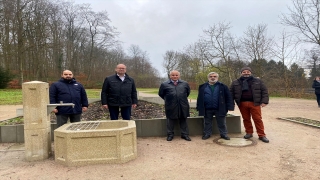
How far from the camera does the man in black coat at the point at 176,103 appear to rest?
198 inches

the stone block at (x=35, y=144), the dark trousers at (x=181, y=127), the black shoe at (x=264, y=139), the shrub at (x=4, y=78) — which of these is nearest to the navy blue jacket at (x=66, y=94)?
the stone block at (x=35, y=144)

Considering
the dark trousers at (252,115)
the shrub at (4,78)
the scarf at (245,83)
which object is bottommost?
the dark trousers at (252,115)

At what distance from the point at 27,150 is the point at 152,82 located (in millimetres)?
42038

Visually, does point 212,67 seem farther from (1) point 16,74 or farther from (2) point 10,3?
(1) point 16,74

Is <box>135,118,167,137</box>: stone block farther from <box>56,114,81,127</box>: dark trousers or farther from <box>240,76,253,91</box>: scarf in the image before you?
<box>240,76,253,91</box>: scarf

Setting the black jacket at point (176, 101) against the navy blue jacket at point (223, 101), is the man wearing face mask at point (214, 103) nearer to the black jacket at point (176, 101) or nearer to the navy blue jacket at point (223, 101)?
the navy blue jacket at point (223, 101)

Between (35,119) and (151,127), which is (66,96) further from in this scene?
(151,127)

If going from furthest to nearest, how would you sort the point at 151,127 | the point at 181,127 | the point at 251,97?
the point at 151,127
the point at 181,127
the point at 251,97

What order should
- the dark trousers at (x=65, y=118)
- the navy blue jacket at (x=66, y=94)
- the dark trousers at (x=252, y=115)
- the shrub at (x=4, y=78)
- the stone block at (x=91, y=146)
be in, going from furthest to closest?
the shrub at (x=4, y=78) < the dark trousers at (x=252, y=115) < the dark trousers at (x=65, y=118) < the navy blue jacket at (x=66, y=94) < the stone block at (x=91, y=146)

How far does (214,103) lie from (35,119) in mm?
3530

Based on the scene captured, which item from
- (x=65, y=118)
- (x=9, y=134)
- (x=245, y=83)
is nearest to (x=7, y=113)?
(x=9, y=134)

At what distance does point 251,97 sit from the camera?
498 cm

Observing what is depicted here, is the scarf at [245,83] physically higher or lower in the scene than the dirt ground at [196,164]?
higher

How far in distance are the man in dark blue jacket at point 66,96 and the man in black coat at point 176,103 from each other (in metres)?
Answer: 1.82
